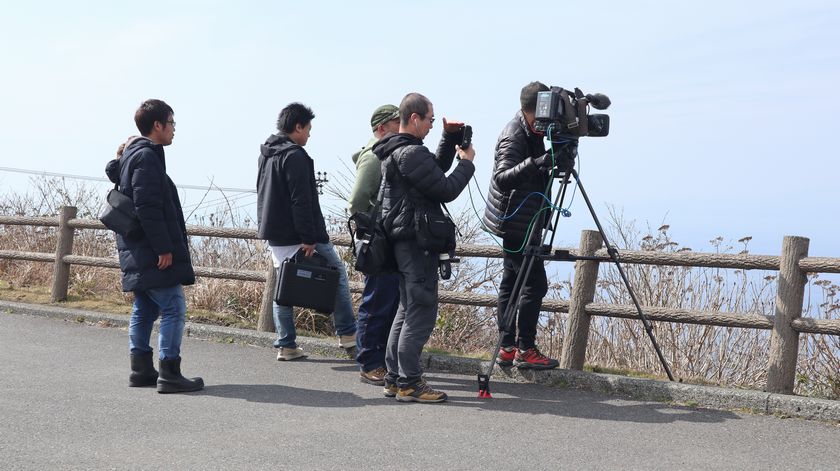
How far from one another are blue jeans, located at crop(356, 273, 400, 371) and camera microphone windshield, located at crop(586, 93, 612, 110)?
1.80 meters

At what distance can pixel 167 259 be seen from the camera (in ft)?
20.7

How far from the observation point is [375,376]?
6.85 metres

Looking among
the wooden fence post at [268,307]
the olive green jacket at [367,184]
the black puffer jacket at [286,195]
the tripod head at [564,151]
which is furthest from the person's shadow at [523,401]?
the wooden fence post at [268,307]

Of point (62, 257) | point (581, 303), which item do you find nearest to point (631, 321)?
point (581, 303)

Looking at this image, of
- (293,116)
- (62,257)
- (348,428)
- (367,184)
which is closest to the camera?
(348,428)

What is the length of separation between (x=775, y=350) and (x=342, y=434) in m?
3.15

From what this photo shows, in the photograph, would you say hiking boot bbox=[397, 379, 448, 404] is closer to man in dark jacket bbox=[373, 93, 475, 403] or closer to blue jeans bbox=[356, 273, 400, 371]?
man in dark jacket bbox=[373, 93, 475, 403]

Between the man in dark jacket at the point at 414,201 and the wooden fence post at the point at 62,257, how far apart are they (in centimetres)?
625

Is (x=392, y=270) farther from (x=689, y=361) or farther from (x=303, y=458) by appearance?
(x=689, y=361)

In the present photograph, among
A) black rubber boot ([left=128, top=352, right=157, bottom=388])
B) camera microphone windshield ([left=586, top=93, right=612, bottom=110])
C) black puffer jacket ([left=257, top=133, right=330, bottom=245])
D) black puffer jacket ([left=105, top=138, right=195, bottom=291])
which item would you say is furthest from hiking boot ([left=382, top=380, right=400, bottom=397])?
camera microphone windshield ([left=586, top=93, right=612, bottom=110])

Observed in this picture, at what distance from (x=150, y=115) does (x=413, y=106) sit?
182 cm

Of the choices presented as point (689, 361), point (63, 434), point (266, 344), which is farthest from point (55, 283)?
point (689, 361)

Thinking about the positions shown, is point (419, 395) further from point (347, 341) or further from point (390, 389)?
point (347, 341)

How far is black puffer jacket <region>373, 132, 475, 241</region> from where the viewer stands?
5.78m
